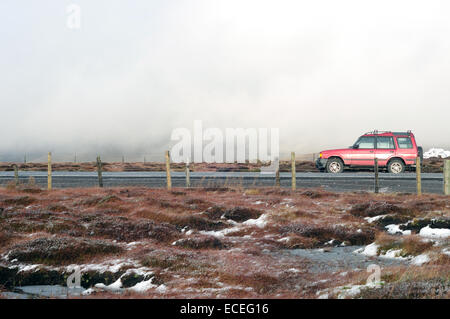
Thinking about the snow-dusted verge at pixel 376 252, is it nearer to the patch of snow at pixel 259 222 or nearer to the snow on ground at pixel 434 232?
the snow on ground at pixel 434 232

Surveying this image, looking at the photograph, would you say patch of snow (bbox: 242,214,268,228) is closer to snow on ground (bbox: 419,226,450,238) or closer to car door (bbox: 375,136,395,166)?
snow on ground (bbox: 419,226,450,238)

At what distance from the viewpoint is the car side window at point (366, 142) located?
2473 centimetres

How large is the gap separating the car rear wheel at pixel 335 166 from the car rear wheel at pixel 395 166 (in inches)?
115

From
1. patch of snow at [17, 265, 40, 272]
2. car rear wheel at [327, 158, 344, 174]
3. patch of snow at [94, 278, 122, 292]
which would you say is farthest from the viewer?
car rear wheel at [327, 158, 344, 174]

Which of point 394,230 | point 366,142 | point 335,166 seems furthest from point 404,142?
point 394,230

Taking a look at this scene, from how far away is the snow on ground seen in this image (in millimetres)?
9608

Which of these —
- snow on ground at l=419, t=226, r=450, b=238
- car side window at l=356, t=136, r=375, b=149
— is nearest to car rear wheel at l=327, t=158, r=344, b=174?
car side window at l=356, t=136, r=375, b=149

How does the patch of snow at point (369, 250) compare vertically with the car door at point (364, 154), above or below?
below

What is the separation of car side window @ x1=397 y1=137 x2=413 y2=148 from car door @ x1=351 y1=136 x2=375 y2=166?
1514mm

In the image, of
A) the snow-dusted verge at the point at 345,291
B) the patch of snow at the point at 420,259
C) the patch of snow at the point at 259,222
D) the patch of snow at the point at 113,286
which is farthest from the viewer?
the patch of snow at the point at 259,222

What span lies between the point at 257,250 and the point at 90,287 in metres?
3.48

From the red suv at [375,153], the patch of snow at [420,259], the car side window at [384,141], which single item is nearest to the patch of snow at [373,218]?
the patch of snow at [420,259]
